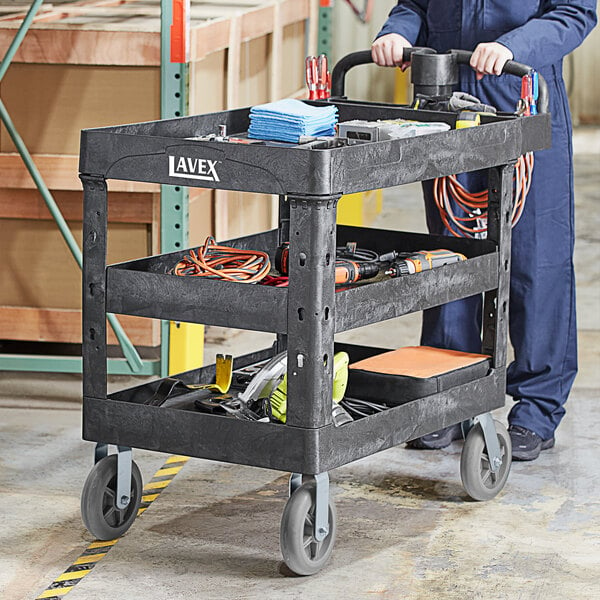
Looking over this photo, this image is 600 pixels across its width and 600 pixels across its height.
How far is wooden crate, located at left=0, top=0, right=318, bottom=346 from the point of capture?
13.1 ft

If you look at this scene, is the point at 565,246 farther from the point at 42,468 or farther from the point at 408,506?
the point at 42,468

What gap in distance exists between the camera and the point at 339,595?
8.71ft

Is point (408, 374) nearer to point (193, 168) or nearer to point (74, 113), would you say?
point (193, 168)

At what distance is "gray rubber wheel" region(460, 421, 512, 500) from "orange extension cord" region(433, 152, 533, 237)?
569mm

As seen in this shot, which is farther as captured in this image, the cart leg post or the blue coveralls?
the blue coveralls

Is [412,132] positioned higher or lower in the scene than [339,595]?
higher

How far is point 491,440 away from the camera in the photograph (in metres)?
3.18

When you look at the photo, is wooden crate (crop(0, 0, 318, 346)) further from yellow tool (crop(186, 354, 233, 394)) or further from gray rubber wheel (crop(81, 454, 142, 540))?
gray rubber wheel (crop(81, 454, 142, 540))

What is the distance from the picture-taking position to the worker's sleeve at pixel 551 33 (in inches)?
126

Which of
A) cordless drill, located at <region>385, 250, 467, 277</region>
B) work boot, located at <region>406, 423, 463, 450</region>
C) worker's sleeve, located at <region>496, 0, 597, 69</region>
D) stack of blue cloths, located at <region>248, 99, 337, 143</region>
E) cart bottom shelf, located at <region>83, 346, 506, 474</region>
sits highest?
worker's sleeve, located at <region>496, 0, 597, 69</region>

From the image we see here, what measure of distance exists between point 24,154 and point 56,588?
1696mm

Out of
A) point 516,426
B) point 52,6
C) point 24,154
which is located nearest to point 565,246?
point 516,426

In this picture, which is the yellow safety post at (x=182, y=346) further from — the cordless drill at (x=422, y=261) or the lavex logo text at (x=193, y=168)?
the lavex logo text at (x=193, y=168)

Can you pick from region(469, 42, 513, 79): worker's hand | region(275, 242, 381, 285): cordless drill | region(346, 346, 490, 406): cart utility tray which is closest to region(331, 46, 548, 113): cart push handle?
region(469, 42, 513, 79): worker's hand
